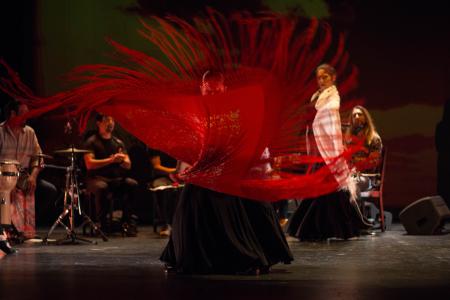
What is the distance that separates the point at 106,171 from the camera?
25.6 ft

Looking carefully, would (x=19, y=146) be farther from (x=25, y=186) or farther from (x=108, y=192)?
(x=108, y=192)

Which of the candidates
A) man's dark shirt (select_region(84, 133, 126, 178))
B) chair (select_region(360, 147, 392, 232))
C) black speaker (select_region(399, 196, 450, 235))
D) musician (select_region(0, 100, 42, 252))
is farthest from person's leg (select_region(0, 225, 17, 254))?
black speaker (select_region(399, 196, 450, 235))

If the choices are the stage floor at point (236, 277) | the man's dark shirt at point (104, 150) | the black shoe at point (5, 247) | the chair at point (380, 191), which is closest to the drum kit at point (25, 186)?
the stage floor at point (236, 277)

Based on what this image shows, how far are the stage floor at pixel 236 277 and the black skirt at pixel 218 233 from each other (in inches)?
3.8

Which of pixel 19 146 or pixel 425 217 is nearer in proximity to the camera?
pixel 19 146

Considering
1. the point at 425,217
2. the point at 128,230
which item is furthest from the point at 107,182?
the point at 425,217

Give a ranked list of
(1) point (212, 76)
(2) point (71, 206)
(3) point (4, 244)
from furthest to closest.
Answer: (2) point (71, 206) → (3) point (4, 244) → (1) point (212, 76)

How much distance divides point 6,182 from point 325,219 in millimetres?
2771

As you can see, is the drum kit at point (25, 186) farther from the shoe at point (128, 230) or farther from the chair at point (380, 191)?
the chair at point (380, 191)

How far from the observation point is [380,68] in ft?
31.0

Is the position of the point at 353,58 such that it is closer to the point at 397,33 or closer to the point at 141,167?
the point at 397,33

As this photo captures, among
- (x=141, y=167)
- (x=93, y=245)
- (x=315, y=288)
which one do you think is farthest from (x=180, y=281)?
(x=141, y=167)

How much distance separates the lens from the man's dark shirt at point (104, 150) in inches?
301

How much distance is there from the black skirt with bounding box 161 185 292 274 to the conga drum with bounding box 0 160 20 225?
241 cm
